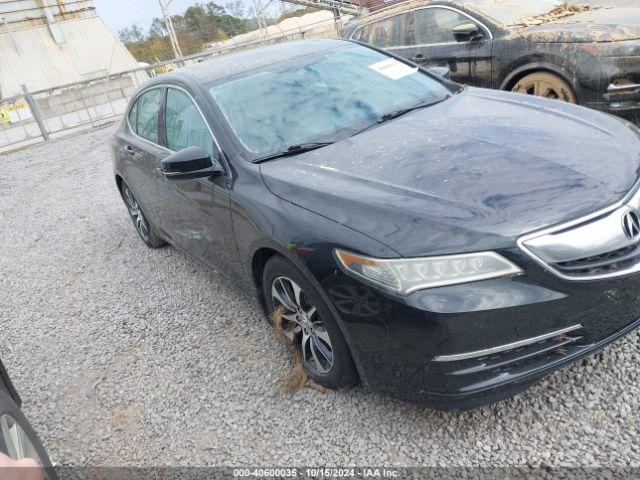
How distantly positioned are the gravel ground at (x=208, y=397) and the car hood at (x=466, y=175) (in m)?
0.90

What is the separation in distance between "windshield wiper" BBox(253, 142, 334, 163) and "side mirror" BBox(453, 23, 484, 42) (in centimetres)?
375

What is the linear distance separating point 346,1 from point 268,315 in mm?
34890

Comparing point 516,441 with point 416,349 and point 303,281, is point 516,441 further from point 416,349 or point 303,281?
point 303,281

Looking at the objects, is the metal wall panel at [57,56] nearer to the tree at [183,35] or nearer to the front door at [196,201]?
the tree at [183,35]

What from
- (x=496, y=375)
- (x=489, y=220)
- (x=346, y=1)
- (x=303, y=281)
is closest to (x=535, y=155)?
(x=489, y=220)

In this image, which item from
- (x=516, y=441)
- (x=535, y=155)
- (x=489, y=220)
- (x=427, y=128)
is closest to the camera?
(x=489, y=220)

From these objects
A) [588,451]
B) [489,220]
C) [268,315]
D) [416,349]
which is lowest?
[588,451]

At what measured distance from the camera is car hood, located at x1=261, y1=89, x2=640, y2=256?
2027 mm

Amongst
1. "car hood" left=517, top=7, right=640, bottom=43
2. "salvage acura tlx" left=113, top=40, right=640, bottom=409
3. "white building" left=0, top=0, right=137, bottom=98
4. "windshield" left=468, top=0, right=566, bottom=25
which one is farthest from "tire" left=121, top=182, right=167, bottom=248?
"white building" left=0, top=0, right=137, bottom=98

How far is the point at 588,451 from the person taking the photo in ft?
6.82

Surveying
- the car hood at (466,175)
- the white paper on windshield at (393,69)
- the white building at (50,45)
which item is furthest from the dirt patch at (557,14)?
the white building at (50,45)

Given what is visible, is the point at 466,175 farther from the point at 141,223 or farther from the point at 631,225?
the point at 141,223

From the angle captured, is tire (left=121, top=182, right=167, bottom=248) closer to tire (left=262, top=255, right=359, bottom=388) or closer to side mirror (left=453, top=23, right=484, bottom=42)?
tire (left=262, top=255, right=359, bottom=388)

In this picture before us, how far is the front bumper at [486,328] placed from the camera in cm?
193
